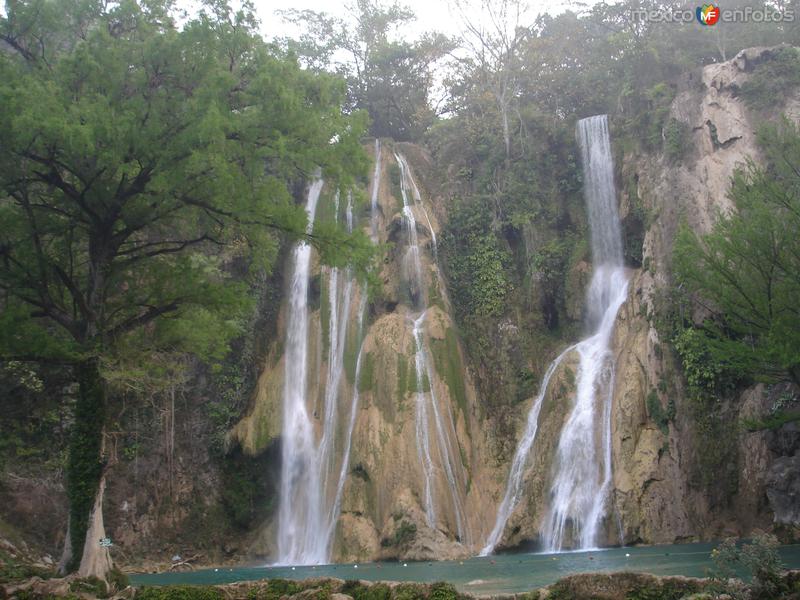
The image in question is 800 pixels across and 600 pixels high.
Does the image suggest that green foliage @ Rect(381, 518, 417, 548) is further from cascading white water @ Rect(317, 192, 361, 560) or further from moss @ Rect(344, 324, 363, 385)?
moss @ Rect(344, 324, 363, 385)

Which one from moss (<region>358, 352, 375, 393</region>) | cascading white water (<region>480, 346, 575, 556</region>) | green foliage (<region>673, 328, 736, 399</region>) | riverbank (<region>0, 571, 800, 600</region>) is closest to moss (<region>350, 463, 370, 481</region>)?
moss (<region>358, 352, 375, 393</region>)

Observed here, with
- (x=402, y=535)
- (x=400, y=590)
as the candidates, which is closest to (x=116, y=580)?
(x=400, y=590)

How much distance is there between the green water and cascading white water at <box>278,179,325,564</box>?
196cm

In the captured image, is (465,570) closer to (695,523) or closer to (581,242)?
(695,523)

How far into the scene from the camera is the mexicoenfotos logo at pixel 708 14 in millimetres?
27609

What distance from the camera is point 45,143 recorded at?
10.6 meters

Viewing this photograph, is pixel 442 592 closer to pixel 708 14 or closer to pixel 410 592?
pixel 410 592

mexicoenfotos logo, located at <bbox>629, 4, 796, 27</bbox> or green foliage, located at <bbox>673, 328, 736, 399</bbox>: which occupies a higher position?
mexicoenfotos logo, located at <bbox>629, 4, 796, 27</bbox>

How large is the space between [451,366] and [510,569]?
990 centimetres

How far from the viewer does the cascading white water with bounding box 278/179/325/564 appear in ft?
71.6

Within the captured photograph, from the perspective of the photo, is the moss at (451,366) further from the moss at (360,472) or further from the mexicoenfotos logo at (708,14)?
the mexicoenfotos logo at (708,14)

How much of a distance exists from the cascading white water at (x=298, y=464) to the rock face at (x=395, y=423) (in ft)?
1.11

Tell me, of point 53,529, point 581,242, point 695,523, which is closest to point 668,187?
point 581,242

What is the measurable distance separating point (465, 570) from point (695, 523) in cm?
666
